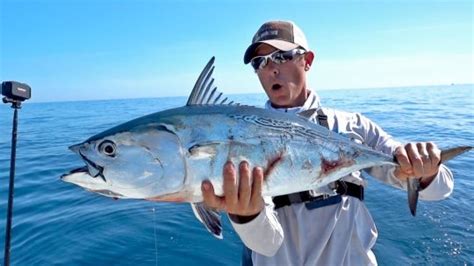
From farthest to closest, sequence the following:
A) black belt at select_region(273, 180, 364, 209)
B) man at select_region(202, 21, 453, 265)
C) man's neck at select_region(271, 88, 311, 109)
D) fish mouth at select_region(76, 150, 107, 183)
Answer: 1. man's neck at select_region(271, 88, 311, 109)
2. black belt at select_region(273, 180, 364, 209)
3. man at select_region(202, 21, 453, 265)
4. fish mouth at select_region(76, 150, 107, 183)

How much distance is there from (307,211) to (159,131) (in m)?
1.31

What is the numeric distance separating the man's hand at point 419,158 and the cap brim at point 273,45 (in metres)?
1.14

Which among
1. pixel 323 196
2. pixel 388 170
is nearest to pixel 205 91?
pixel 323 196

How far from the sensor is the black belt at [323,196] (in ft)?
8.46

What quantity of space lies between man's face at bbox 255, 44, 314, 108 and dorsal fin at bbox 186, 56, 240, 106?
78 centimetres

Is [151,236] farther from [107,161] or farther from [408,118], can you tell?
[408,118]

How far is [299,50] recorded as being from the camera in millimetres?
2848

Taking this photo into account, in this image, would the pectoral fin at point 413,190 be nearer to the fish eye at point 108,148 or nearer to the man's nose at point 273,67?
the man's nose at point 273,67

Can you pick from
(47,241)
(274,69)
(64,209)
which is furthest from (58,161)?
(274,69)

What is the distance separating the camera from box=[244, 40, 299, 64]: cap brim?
9.04 ft

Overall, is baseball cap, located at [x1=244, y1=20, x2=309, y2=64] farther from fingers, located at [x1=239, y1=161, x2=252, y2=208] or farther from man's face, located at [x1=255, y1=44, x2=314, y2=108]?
fingers, located at [x1=239, y1=161, x2=252, y2=208]

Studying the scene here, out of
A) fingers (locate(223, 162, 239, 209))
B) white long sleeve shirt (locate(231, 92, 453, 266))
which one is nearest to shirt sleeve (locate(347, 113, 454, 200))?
white long sleeve shirt (locate(231, 92, 453, 266))

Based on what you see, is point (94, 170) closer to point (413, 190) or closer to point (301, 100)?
point (301, 100)

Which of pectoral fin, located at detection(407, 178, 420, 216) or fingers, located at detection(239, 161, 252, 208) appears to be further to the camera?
pectoral fin, located at detection(407, 178, 420, 216)
